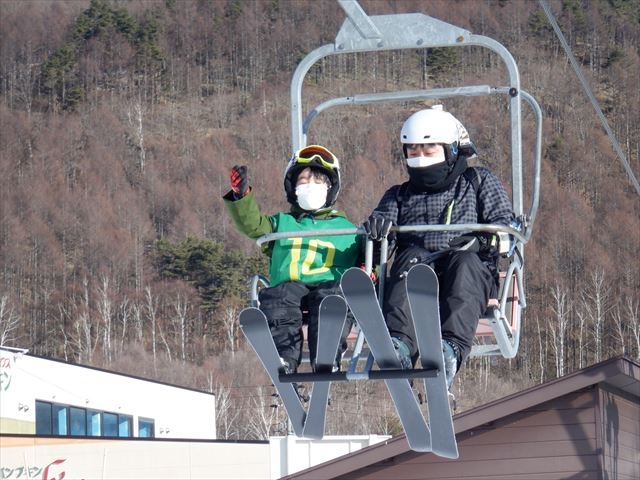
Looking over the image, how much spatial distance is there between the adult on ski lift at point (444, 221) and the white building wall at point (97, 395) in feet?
65.3

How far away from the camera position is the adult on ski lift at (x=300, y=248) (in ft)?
21.0

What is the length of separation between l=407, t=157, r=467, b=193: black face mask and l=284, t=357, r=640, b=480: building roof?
4668mm

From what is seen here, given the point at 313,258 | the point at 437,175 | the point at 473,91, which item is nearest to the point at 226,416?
the point at 473,91

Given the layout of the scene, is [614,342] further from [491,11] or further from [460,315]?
[460,315]

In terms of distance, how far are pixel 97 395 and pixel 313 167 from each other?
72.5 feet

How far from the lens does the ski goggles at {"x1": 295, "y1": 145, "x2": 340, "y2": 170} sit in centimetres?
671

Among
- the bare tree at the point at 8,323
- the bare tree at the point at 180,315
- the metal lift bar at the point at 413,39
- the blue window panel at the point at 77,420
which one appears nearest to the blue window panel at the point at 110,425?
the blue window panel at the point at 77,420

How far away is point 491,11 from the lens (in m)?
120

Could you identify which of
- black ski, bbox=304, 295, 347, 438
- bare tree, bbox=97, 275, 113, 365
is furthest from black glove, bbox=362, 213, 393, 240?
bare tree, bbox=97, 275, 113, 365

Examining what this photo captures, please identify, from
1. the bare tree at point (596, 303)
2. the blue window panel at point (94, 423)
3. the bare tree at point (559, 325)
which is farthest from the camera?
the bare tree at point (596, 303)

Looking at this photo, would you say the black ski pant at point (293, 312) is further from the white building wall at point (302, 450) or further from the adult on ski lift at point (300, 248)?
the white building wall at point (302, 450)

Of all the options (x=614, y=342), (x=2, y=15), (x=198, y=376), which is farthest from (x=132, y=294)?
(x=2, y=15)

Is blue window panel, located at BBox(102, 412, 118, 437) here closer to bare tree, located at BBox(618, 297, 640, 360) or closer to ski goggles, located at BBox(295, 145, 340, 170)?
ski goggles, located at BBox(295, 145, 340, 170)

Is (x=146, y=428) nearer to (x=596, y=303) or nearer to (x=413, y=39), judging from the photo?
(x=413, y=39)
